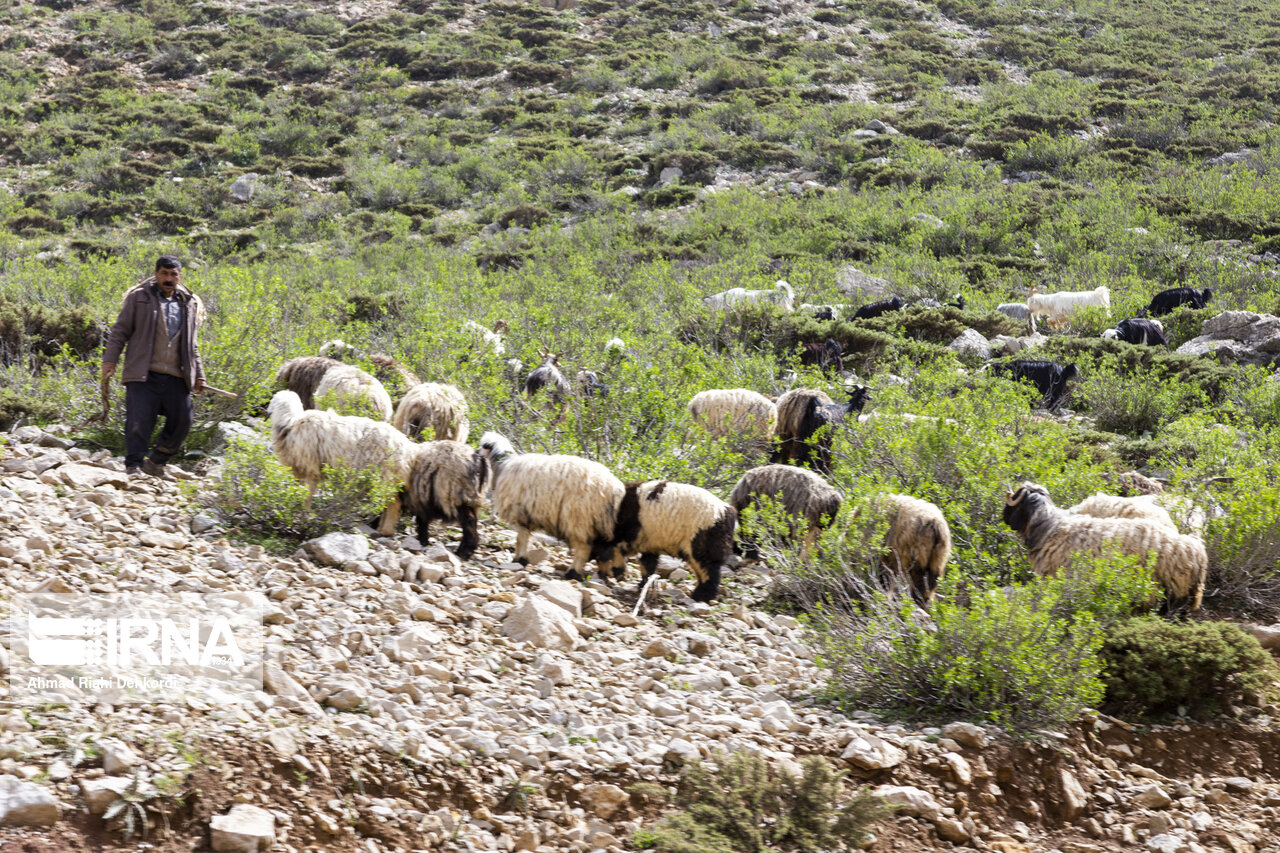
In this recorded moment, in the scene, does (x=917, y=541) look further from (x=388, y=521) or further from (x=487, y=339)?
(x=487, y=339)

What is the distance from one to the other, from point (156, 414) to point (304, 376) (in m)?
1.74

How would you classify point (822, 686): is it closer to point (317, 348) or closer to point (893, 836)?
point (893, 836)

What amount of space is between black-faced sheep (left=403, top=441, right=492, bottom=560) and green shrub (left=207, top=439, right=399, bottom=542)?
238mm

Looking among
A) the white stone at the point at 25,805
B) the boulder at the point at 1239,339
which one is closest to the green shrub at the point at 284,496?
the white stone at the point at 25,805

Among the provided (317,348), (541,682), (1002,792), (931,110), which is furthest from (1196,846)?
(931,110)

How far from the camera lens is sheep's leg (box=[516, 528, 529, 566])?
270 inches

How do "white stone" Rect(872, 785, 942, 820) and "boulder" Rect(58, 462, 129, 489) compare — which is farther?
"boulder" Rect(58, 462, 129, 489)

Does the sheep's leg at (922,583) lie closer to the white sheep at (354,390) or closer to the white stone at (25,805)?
the white sheep at (354,390)

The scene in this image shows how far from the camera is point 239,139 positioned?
35.4 m

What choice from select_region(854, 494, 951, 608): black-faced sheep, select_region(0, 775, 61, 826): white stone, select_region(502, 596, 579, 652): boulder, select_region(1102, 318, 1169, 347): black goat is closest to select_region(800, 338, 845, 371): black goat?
select_region(1102, 318, 1169, 347): black goat

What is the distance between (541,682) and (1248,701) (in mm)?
3912

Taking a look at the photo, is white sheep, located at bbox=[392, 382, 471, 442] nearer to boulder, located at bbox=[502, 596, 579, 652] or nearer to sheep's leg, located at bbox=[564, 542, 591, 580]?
sheep's leg, located at bbox=[564, 542, 591, 580]

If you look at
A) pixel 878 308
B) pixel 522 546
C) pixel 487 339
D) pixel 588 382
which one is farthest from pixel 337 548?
pixel 878 308

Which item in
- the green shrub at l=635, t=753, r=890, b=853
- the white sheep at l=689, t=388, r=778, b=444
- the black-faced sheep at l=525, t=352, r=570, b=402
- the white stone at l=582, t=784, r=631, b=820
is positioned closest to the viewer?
the green shrub at l=635, t=753, r=890, b=853
